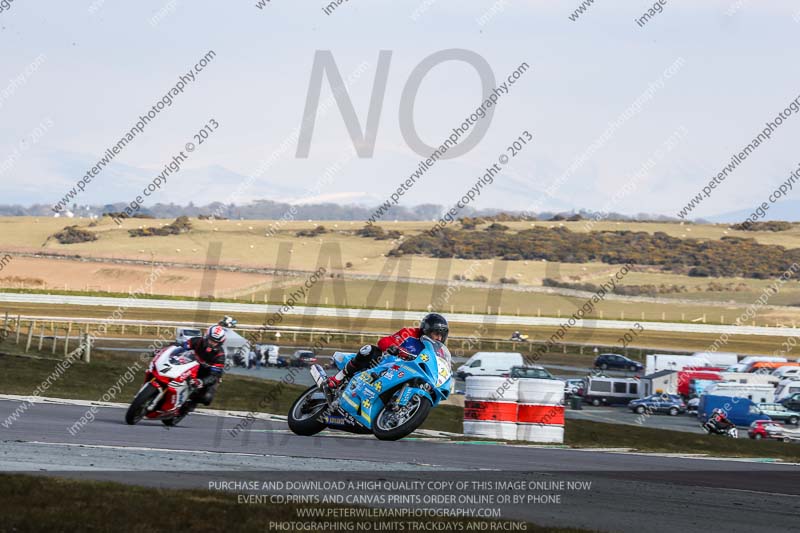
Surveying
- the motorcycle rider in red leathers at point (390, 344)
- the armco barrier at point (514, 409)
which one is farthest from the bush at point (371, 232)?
the motorcycle rider in red leathers at point (390, 344)

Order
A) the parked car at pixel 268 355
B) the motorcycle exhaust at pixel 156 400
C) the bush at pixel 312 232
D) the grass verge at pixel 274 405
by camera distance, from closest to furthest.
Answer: the motorcycle exhaust at pixel 156 400
the grass verge at pixel 274 405
the parked car at pixel 268 355
the bush at pixel 312 232

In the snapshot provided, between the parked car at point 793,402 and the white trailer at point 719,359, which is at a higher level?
the white trailer at point 719,359

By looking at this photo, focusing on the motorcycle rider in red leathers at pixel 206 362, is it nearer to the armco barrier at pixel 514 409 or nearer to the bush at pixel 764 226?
the armco barrier at pixel 514 409

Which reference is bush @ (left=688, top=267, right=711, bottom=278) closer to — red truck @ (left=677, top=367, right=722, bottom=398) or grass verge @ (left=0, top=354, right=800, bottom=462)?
red truck @ (left=677, top=367, right=722, bottom=398)

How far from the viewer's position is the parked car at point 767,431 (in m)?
38.6

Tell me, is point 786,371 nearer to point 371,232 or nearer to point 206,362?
point 206,362

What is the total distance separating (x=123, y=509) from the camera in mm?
9570

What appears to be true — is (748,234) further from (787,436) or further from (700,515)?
(700,515)

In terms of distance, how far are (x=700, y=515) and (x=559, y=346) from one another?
65934 millimetres

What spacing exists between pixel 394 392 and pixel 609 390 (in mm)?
39627

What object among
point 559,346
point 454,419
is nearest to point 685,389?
point 559,346

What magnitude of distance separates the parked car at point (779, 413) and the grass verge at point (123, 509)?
121ft

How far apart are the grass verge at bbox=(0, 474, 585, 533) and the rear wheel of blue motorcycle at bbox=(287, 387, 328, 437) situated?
520 cm

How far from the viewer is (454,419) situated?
31375 millimetres
